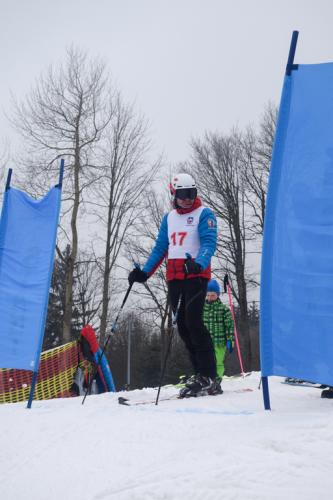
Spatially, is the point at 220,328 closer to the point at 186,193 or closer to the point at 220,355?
the point at 220,355

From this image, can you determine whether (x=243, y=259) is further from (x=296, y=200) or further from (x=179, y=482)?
(x=179, y=482)

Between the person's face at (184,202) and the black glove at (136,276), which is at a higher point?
the person's face at (184,202)

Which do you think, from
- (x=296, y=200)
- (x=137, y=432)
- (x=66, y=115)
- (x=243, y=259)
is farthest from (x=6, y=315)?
(x=243, y=259)

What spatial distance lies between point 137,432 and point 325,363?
4.13 ft

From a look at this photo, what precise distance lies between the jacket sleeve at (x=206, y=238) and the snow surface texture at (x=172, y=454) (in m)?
1.44

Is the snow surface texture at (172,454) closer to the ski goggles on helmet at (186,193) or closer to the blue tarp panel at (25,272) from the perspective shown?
the blue tarp panel at (25,272)

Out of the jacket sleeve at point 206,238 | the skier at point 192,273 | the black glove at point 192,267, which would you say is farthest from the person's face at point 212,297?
the black glove at point 192,267

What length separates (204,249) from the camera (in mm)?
5055

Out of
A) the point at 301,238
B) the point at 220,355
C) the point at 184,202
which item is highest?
the point at 184,202

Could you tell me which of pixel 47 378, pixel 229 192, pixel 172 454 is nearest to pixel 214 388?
pixel 172 454

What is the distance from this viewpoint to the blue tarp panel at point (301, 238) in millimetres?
3516

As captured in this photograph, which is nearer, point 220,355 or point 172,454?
point 172,454

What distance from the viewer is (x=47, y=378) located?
955 cm

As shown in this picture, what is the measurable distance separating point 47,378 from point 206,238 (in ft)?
18.3
